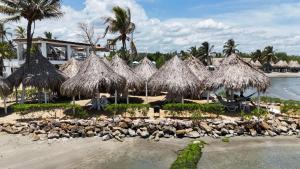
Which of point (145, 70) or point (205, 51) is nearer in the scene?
point (145, 70)

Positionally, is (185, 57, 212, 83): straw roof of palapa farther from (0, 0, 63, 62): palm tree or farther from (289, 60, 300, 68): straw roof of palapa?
(289, 60, 300, 68): straw roof of palapa

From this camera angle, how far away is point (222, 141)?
19.2m

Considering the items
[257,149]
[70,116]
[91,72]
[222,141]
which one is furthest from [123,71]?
[257,149]

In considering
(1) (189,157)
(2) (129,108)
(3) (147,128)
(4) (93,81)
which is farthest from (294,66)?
(1) (189,157)

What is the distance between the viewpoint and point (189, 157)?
1573cm

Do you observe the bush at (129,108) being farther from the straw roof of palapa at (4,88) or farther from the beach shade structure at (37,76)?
the straw roof of palapa at (4,88)

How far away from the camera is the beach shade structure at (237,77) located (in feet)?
74.6

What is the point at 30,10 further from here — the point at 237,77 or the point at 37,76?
the point at 237,77

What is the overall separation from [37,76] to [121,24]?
14.0 meters

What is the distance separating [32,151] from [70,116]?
16.3 feet

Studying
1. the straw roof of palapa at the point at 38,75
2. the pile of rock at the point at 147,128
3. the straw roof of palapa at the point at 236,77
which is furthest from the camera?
the straw roof of palapa at the point at 38,75

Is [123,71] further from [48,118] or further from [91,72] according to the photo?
[48,118]

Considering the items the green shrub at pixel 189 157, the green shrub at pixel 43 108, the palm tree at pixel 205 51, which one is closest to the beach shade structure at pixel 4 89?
the green shrub at pixel 43 108

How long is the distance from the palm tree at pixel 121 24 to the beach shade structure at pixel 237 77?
15528 millimetres
